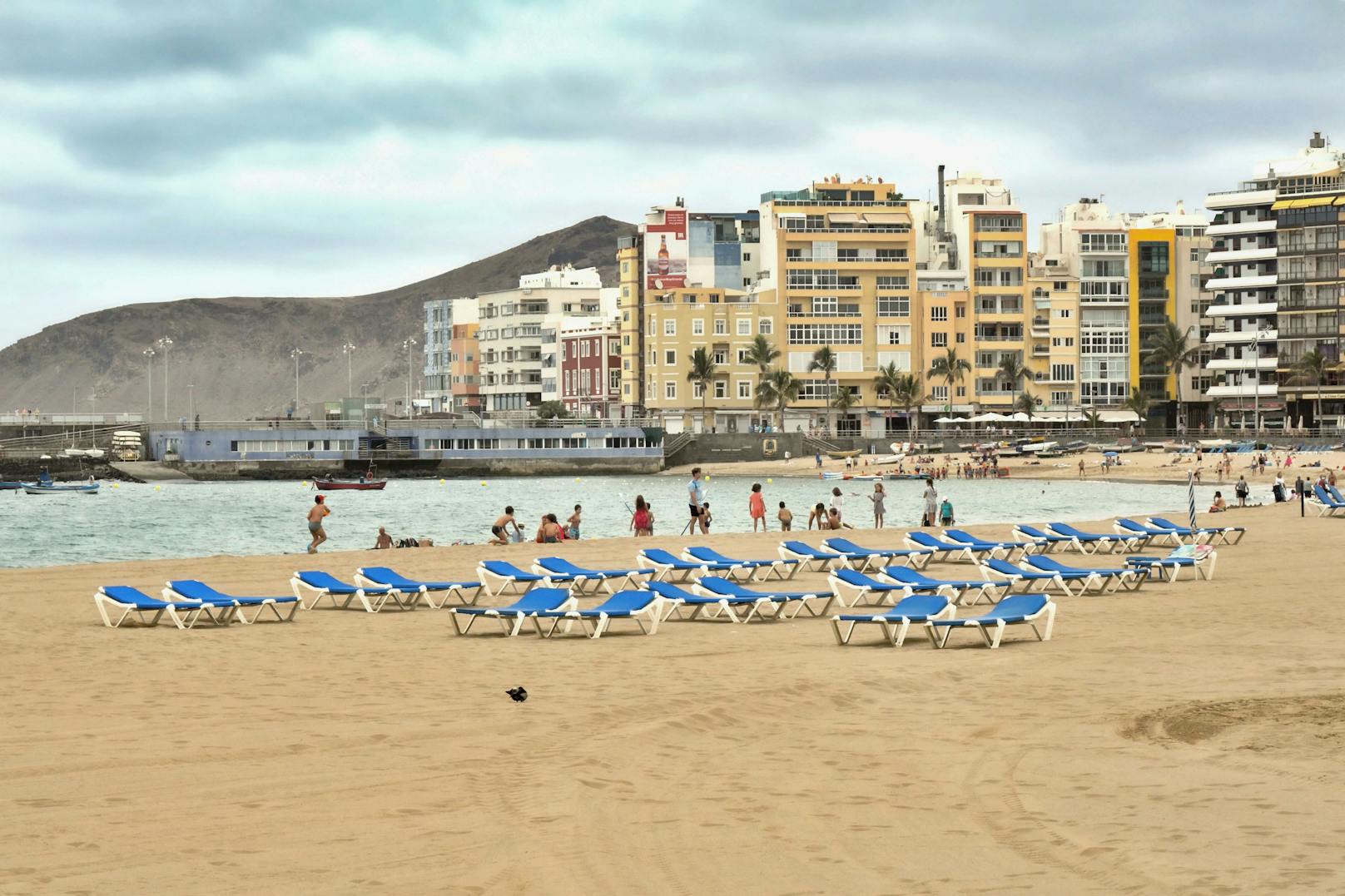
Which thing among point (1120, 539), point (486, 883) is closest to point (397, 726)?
point (486, 883)

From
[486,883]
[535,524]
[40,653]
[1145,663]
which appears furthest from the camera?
[535,524]

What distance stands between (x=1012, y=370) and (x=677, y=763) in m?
110

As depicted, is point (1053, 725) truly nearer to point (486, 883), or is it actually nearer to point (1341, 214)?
point (486, 883)

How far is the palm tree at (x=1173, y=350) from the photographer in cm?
12100

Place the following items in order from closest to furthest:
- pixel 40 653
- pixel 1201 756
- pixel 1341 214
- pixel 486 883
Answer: pixel 486 883 < pixel 1201 756 < pixel 40 653 < pixel 1341 214

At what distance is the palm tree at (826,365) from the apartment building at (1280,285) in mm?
27785

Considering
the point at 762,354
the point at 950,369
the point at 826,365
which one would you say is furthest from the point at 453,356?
the point at 950,369

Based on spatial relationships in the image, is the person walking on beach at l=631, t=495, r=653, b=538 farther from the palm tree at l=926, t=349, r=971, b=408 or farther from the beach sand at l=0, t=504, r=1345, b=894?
the palm tree at l=926, t=349, r=971, b=408

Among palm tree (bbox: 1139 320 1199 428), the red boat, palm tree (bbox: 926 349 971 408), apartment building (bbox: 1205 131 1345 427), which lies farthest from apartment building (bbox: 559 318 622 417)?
apartment building (bbox: 1205 131 1345 427)

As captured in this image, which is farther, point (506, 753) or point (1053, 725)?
point (1053, 725)

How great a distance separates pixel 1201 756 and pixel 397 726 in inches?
233

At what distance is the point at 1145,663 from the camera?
15.9 m

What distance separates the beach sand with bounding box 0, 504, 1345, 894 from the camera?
834 centimetres

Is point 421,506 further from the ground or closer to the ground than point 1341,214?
→ closer to the ground
